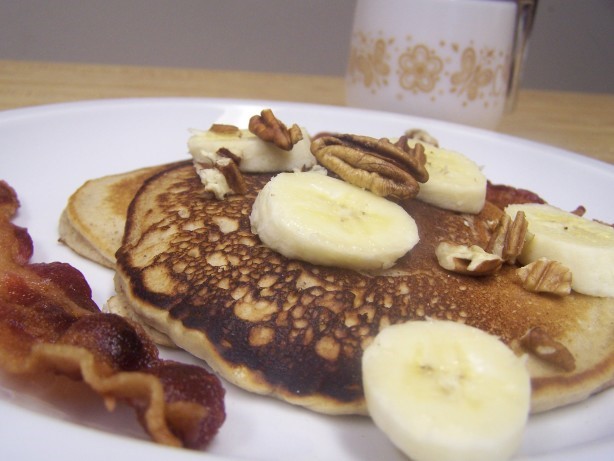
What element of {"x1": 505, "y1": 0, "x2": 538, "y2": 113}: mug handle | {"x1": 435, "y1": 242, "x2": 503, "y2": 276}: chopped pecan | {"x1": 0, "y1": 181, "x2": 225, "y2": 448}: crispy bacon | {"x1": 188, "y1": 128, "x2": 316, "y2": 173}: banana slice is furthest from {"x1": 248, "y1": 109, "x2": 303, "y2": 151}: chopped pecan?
{"x1": 505, "y1": 0, "x2": 538, "y2": 113}: mug handle

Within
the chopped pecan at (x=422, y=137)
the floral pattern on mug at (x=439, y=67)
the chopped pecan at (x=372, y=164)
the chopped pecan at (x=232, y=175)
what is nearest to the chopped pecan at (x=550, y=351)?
the chopped pecan at (x=372, y=164)

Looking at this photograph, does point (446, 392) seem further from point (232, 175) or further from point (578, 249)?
point (232, 175)

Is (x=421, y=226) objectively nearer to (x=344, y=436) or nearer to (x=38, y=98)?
(x=344, y=436)

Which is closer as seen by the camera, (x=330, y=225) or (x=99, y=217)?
(x=330, y=225)

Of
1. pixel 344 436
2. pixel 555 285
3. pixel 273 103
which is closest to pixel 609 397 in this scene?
pixel 555 285

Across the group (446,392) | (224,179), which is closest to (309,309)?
(446,392)

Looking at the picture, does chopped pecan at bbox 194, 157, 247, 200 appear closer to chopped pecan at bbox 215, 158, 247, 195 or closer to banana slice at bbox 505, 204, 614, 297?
chopped pecan at bbox 215, 158, 247, 195

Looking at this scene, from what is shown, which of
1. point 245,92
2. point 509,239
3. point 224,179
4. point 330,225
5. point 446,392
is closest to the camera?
point 446,392
